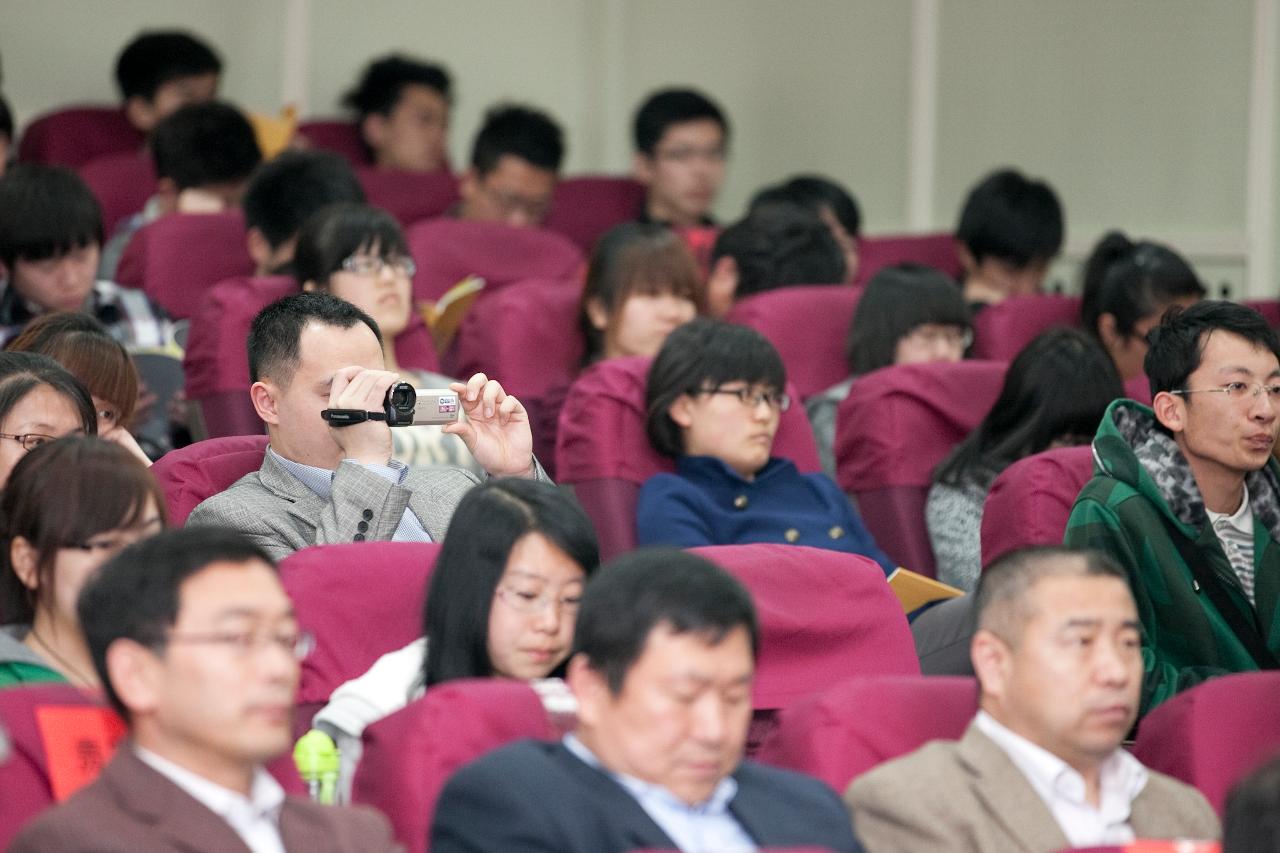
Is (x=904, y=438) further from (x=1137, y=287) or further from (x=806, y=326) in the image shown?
(x=1137, y=287)

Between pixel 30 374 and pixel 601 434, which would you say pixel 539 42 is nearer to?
pixel 601 434

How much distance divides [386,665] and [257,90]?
4.43 m

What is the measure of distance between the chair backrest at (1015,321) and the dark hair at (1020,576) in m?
2.42

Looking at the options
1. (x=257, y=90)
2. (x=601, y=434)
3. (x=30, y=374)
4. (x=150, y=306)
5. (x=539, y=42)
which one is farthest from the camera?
(x=539, y=42)

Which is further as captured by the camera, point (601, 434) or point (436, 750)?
point (601, 434)

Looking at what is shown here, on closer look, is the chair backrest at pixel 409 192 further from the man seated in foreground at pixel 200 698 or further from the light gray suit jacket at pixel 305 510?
the man seated in foreground at pixel 200 698

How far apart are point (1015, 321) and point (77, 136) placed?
305cm

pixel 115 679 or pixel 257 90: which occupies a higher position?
pixel 257 90

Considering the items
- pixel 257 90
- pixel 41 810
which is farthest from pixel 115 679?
pixel 257 90

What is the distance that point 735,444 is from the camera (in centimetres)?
382

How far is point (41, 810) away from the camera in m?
2.08

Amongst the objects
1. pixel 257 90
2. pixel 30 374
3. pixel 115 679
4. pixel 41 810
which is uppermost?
pixel 257 90

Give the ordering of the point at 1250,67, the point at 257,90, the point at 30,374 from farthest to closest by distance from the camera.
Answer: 1. the point at 257,90
2. the point at 1250,67
3. the point at 30,374

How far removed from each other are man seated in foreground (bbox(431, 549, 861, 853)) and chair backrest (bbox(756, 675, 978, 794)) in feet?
0.47
